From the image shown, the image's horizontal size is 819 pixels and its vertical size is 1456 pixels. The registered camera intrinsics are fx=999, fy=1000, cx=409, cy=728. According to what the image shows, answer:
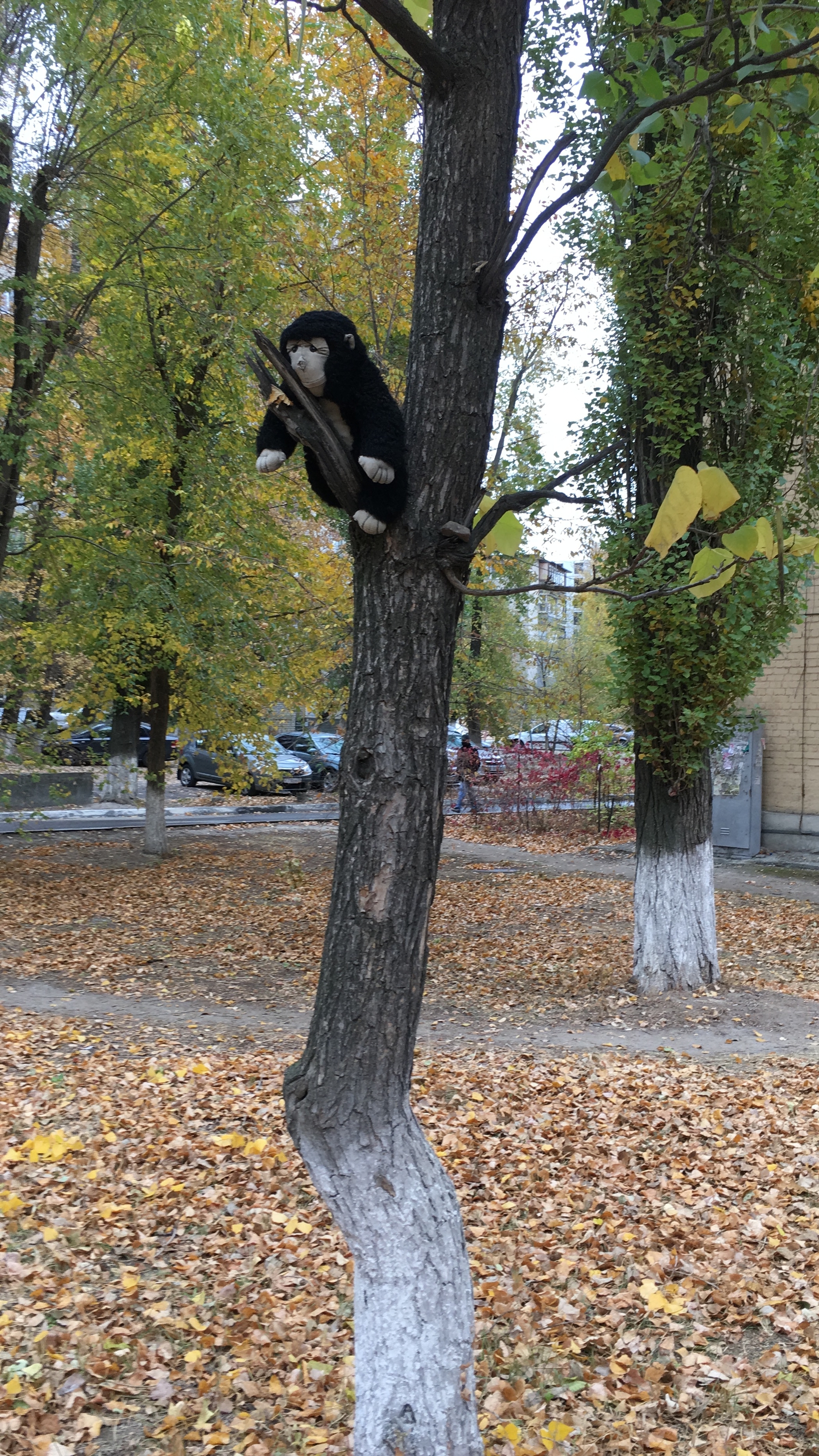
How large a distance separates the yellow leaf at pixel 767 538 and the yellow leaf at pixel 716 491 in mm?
132

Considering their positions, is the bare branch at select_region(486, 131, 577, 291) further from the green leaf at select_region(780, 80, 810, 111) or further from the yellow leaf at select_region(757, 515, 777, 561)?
the yellow leaf at select_region(757, 515, 777, 561)

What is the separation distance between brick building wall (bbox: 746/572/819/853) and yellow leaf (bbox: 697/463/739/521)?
1293 cm

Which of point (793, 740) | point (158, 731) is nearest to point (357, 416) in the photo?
point (158, 731)

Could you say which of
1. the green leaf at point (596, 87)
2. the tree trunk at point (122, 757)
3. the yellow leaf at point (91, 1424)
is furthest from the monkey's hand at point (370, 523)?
the tree trunk at point (122, 757)

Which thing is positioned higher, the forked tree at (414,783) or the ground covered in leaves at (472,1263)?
the forked tree at (414,783)

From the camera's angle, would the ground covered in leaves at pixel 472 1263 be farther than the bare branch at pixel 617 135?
Yes

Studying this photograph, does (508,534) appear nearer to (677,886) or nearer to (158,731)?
(677,886)

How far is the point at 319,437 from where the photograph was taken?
2432mm

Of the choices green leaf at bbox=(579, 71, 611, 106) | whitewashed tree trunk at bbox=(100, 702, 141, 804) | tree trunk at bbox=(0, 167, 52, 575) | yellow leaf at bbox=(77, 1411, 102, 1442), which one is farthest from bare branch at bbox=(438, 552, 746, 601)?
whitewashed tree trunk at bbox=(100, 702, 141, 804)

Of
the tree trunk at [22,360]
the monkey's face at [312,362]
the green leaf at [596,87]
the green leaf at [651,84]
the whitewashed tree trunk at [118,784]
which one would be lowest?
the whitewashed tree trunk at [118,784]

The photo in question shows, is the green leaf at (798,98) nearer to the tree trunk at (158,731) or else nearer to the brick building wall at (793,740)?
the tree trunk at (158,731)

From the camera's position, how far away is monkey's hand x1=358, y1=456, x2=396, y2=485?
7.64 feet

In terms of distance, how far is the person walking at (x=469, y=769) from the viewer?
20.9 metres

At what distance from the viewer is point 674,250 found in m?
6.68
